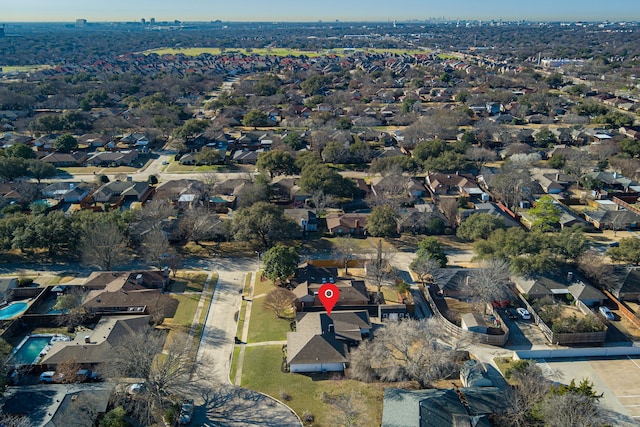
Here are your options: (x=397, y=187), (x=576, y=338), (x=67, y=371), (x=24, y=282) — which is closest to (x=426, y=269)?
(x=576, y=338)

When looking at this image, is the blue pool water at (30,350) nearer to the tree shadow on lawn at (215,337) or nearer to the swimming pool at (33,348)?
the swimming pool at (33,348)

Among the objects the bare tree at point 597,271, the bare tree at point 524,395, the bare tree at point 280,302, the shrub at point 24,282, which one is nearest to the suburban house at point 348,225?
the bare tree at point 280,302

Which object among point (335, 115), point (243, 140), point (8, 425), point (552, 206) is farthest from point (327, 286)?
point (335, 115)

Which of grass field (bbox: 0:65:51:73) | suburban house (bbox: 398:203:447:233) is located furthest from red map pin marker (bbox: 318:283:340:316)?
grass field (bbox: 0:65:51:73)

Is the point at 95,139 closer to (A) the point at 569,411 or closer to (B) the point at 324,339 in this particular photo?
(B) the point at 324,339

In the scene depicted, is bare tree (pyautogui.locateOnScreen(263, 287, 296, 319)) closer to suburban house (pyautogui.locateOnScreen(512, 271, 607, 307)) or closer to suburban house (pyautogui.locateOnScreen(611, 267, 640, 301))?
suburban house (pyautogui.locateOnScreen(512, 271, 607, 307))

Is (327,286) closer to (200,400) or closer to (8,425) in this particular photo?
(200,400)
